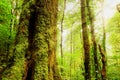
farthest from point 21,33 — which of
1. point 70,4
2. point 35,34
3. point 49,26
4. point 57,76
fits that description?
point 70,4

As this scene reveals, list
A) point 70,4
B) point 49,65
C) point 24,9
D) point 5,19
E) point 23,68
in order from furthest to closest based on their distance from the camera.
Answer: point 70,4
point 5,19
point 24,9
point 49,65
point 23,68

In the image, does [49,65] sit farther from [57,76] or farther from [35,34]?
[35,34]

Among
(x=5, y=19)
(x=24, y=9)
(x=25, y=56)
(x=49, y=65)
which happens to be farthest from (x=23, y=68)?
(x=5, y=19)

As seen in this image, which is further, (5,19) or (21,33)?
(5,19)

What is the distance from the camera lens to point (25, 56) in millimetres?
5148

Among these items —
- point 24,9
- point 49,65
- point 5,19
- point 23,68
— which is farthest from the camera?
point 5,19

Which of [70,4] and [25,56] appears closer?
[25,56]

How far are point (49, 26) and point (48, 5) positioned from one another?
66cm

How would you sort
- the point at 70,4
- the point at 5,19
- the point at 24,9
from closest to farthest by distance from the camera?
the point at 24,9, the point at 5,19, the point at 70,4

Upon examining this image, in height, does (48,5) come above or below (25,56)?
above

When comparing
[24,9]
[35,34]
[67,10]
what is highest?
[67,10]

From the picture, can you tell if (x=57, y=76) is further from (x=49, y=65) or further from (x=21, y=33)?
(x=21, y=33)

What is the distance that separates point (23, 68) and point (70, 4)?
17556 millimetres

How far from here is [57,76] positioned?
5656mm
